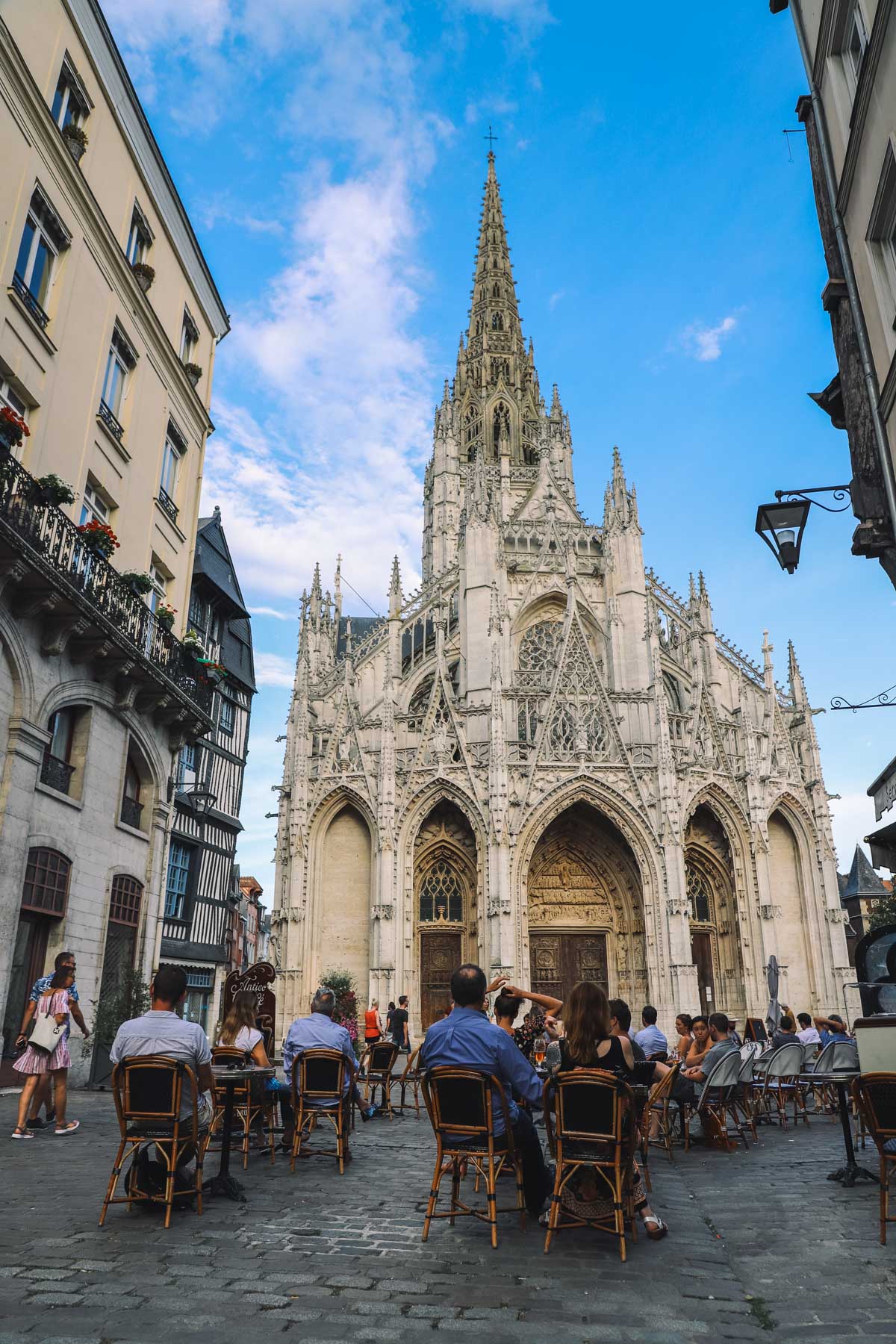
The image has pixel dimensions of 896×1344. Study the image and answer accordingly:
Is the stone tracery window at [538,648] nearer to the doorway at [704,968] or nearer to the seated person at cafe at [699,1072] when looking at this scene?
the doorway at [704,968]

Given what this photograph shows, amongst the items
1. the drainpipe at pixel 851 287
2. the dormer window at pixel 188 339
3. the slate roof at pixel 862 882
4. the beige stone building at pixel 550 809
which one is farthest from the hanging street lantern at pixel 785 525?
the slate roof at pixel 862 882

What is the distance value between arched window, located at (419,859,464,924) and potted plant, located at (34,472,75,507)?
1780cm

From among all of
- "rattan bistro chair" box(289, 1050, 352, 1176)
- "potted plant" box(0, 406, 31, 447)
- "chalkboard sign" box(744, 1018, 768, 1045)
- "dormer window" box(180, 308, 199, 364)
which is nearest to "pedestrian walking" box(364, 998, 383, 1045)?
"rattan bistro chair" box(289, 1050, 352, 1176)

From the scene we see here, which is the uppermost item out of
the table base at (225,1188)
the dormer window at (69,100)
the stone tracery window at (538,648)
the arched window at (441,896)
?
the dormer window at (69,100)

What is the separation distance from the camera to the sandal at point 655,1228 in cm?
487

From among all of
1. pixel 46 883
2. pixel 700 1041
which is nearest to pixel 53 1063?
pixel 46 883

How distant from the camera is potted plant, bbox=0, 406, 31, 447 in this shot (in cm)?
962

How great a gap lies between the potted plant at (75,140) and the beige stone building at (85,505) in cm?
6

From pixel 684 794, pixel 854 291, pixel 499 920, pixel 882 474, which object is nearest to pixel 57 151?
pixel 854 291

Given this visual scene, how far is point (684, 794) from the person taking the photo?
83.6 feet

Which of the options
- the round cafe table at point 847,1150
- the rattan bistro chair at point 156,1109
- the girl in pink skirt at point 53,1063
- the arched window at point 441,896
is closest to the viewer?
the rattan bistro chair at point 156,1109

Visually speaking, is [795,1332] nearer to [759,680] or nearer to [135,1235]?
[135,1235]

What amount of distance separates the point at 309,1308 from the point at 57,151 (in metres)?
13.7

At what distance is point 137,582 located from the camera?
517 inches
